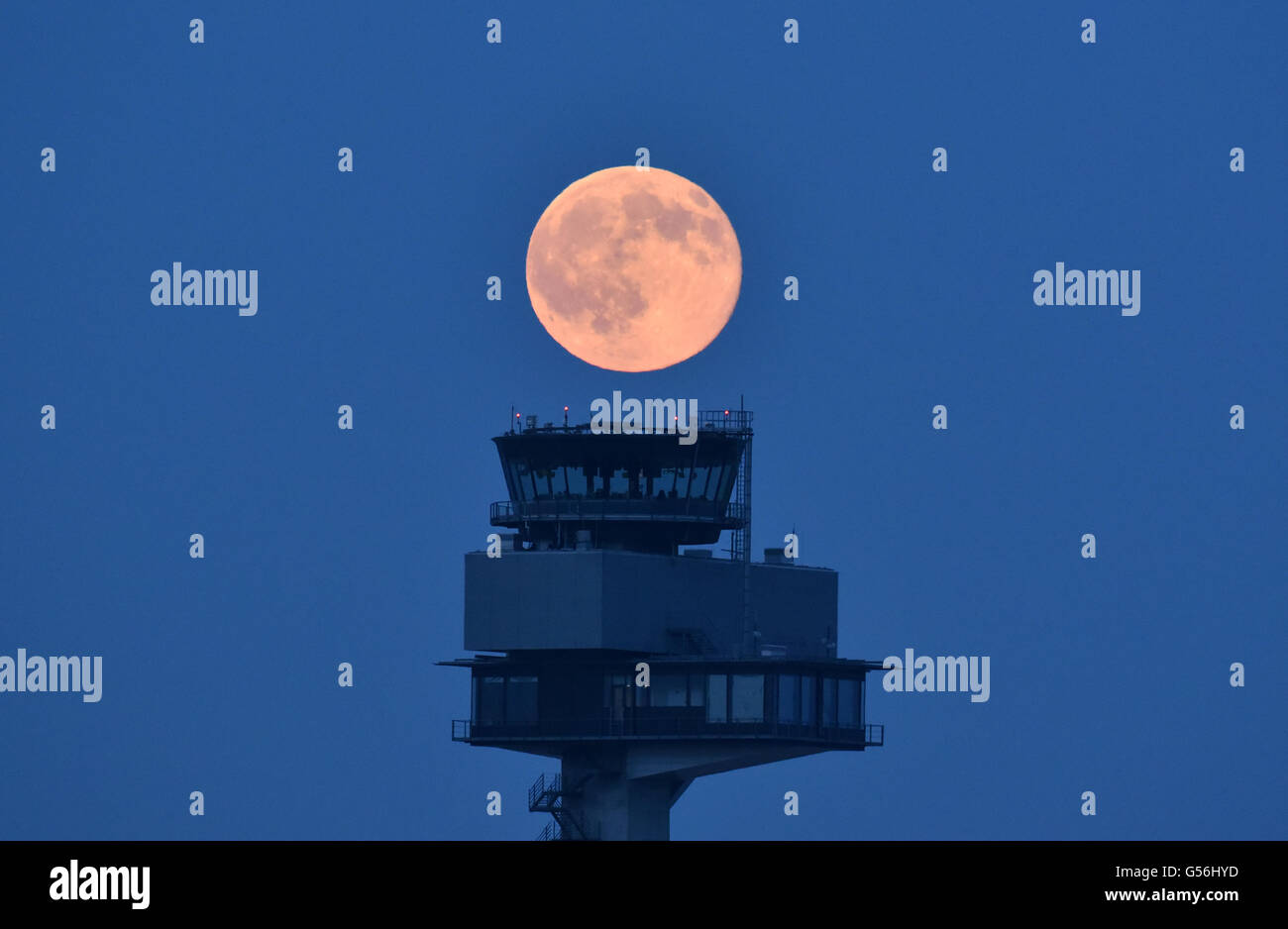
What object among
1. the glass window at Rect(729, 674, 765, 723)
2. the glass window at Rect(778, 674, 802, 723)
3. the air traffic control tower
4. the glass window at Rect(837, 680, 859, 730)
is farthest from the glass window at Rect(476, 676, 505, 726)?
the glass window at Rect(837, 680, 859, 730)

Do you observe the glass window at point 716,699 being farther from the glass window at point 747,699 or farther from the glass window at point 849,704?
the glass window at point 849,704

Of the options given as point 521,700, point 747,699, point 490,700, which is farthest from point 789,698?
point 490,700

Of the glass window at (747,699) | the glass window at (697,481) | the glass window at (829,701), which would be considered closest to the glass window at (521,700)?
the glass window at (747,699)

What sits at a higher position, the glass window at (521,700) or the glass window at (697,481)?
the glass window at (697,481)

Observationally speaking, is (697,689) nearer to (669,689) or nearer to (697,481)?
(669,689)

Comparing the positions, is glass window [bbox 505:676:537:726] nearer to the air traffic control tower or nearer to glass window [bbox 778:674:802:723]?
the air traffic control tower
